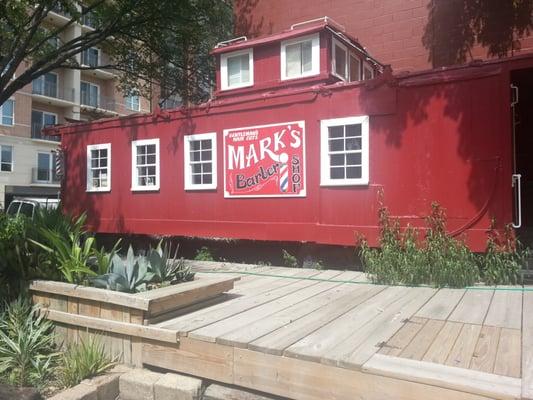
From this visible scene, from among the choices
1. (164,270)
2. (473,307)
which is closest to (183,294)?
(164,270)

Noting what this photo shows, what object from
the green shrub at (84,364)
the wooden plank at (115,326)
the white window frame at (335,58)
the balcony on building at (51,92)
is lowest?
the green shrub at (84,364)

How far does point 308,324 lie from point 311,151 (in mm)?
4281

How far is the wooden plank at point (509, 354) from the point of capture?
307cm

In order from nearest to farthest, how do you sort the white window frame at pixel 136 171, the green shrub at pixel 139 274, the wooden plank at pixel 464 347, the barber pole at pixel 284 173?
the wooden plank at pixel 464 347 → the green shrub at pixel 139 274 → the barber pole at pixel 284 173 → the white window frame at pixel 136 171

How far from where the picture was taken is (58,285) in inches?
189

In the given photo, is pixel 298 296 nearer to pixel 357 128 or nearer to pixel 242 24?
pixel 357 128

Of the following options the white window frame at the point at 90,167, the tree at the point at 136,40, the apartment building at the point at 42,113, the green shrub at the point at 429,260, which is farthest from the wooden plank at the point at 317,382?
the apartment building at the point at 42,113

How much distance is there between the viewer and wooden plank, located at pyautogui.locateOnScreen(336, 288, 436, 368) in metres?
3.27

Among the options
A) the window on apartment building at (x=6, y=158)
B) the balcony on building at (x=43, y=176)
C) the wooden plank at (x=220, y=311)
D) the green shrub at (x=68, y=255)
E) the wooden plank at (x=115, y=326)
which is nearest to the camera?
the wooden plank at (x=115, y=326)

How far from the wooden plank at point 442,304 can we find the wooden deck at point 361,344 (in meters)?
0.01

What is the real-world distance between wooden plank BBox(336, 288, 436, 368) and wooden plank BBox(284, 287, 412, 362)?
0.17 ft

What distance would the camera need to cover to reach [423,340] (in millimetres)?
3727

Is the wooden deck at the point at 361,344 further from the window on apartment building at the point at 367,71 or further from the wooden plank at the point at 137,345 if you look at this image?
the window on apartment building at the point at 367,71

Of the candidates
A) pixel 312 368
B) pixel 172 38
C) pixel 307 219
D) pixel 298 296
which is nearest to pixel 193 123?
pixel 307 219
